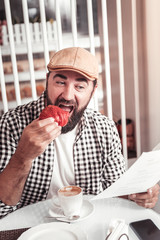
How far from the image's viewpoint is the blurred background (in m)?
1.97

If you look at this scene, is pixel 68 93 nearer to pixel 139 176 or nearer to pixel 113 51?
pixel 139 176

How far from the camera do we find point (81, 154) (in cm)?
138

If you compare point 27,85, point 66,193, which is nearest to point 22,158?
point 66,193

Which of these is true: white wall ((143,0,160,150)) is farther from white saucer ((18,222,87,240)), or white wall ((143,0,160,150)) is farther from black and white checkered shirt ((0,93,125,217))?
white saucer ((18,222,87,240))

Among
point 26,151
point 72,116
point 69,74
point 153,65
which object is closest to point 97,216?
point 26,151

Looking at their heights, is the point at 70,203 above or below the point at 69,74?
below

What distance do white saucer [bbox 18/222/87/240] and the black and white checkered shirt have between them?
45cm

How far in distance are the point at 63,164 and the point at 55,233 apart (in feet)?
1.66

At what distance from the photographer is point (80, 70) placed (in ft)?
3.97

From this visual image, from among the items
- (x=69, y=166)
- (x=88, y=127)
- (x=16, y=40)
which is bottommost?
(x=69, y=166)

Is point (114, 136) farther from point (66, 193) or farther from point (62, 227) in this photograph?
point (62, 227)

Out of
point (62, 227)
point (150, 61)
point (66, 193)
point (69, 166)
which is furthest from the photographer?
point (150, 61)

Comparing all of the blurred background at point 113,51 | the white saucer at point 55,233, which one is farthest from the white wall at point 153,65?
the white saucer at point 55,233

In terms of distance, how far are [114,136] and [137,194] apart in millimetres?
407
